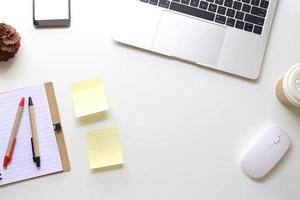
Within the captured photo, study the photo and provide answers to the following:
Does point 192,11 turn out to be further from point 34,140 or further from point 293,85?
point 34,140

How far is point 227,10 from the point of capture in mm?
713

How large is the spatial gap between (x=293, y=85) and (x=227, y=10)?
194mm

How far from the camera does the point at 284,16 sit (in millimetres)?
731

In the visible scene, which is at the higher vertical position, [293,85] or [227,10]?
[227,10]

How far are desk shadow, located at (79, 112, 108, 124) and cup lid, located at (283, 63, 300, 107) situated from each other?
349 millimetres

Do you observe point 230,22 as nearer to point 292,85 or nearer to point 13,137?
point 292,85

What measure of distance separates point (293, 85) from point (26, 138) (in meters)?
0.52

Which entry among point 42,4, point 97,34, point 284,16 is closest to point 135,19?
point 97,34

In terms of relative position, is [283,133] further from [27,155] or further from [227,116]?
[27,155]

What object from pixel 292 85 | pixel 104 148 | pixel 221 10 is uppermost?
pixel 221 10

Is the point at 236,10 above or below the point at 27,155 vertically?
above

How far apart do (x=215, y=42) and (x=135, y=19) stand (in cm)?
17

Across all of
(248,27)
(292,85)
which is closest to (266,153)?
(292,85)

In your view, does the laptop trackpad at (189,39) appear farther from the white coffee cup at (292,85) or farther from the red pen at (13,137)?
the red pen at (13,137)
